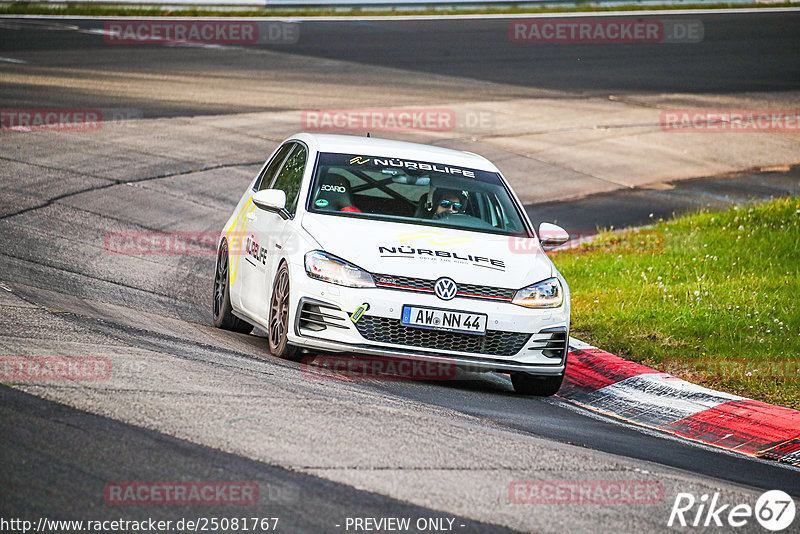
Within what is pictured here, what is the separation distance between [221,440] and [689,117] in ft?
66.3

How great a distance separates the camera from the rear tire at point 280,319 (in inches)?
318

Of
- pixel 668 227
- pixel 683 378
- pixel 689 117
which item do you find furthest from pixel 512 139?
pixel 683 378

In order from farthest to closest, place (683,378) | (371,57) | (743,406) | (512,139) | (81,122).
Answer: (371,57)
(512,139)
(81,122)
(683,378)
(743,406)

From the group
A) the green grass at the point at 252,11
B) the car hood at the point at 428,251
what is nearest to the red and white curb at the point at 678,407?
the car hood at the point at 428,251

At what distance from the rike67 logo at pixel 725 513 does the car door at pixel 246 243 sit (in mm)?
4235

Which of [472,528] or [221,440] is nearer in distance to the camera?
[472,528]

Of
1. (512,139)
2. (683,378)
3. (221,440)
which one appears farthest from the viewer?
(512,139)

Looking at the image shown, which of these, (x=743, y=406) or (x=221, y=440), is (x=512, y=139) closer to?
(x=743, y=406)

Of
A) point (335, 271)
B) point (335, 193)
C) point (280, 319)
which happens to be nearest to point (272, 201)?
point (335, 193)

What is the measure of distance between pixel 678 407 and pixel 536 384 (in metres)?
1.01

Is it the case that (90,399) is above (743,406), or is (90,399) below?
above

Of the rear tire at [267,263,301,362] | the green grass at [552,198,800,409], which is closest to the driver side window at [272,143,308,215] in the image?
the rear tire at [267,263,301,362]

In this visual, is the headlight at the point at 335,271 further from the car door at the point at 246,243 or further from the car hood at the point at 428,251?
the car door at the point at 246,243

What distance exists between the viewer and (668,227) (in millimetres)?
14703
